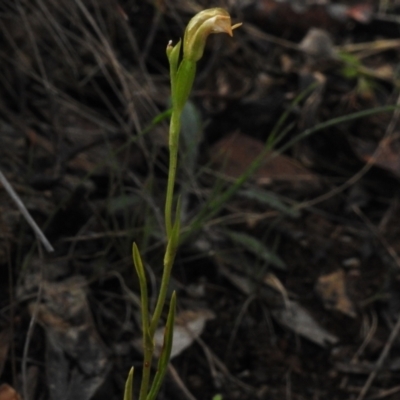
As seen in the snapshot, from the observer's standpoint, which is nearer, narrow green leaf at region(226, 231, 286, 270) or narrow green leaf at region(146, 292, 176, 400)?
narrow green leaf at region(146, 292, 176, 400)

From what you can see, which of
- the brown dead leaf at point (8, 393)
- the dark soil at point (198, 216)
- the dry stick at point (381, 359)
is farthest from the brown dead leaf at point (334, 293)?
the brown dead leaf at point (8, 393)

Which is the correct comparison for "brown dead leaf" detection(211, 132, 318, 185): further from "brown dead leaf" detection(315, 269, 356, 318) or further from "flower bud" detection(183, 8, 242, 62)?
"flower bud" detection(183, 8, 242, 62)

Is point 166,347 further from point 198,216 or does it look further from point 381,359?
point 381,359

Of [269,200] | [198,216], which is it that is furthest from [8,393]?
[269,200]

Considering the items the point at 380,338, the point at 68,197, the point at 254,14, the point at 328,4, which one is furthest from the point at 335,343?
the point at 328,4

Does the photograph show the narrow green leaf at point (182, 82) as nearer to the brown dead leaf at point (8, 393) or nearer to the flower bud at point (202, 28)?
the flower bud at point (202, 28)

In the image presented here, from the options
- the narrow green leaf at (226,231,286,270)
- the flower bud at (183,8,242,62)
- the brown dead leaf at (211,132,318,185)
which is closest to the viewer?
the flower bud at (183,8,242,62)

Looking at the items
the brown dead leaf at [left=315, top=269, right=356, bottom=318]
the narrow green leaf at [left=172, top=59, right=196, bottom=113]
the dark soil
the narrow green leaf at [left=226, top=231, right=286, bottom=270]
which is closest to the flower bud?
the narrow green leaf at [left=172, top=59, right=196, bottom=113]
